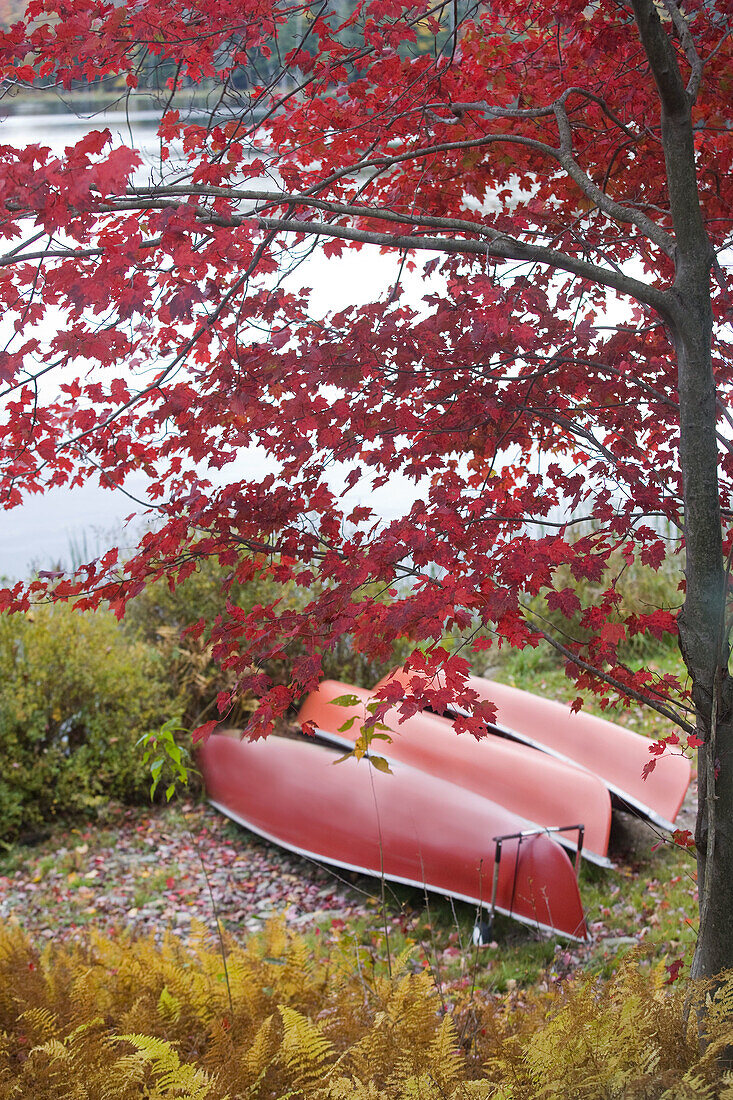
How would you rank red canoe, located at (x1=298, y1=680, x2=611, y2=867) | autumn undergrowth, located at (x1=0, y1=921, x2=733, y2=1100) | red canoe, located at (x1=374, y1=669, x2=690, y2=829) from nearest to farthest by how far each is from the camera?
autumn undergrowth, located at (x1=0, y1=921, x2=733, y2=1100), red canoe, located at (x1=298, y1=680, x2=611, y2=867), red canoe, located at (x1=374, y1=669, x2=690, y2=829)

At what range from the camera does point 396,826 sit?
13.7ft

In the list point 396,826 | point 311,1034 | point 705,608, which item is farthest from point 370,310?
point 396,826

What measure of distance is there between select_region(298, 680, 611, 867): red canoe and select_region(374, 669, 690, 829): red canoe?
307mm

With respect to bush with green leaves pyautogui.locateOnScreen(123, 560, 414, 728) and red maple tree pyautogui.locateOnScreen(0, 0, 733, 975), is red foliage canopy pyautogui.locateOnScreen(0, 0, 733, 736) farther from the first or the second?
bush with green leaves pyautogui.locateOnScreen(123, 560, 414, 728)

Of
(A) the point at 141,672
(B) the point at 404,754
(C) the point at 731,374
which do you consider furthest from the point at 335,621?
(A) the point at 141,672

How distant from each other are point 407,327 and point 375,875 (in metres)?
2.90

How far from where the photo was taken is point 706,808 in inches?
85.2

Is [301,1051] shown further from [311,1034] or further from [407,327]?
[407,327]

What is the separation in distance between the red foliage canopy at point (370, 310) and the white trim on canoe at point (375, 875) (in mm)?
1442

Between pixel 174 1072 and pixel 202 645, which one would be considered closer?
pixel 174 1072

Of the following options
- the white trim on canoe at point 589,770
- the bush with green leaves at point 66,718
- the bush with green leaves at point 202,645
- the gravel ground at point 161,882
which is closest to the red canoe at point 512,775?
the white trim on canoe at point 589,770

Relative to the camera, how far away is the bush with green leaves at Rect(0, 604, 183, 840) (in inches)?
205

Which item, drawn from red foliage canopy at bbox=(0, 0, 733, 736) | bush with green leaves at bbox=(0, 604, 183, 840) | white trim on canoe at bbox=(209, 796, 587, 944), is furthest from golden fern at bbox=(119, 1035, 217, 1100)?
bush with green leaves at bbox=(0, 604, 183, 840)

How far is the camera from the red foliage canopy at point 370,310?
6.50 ft
